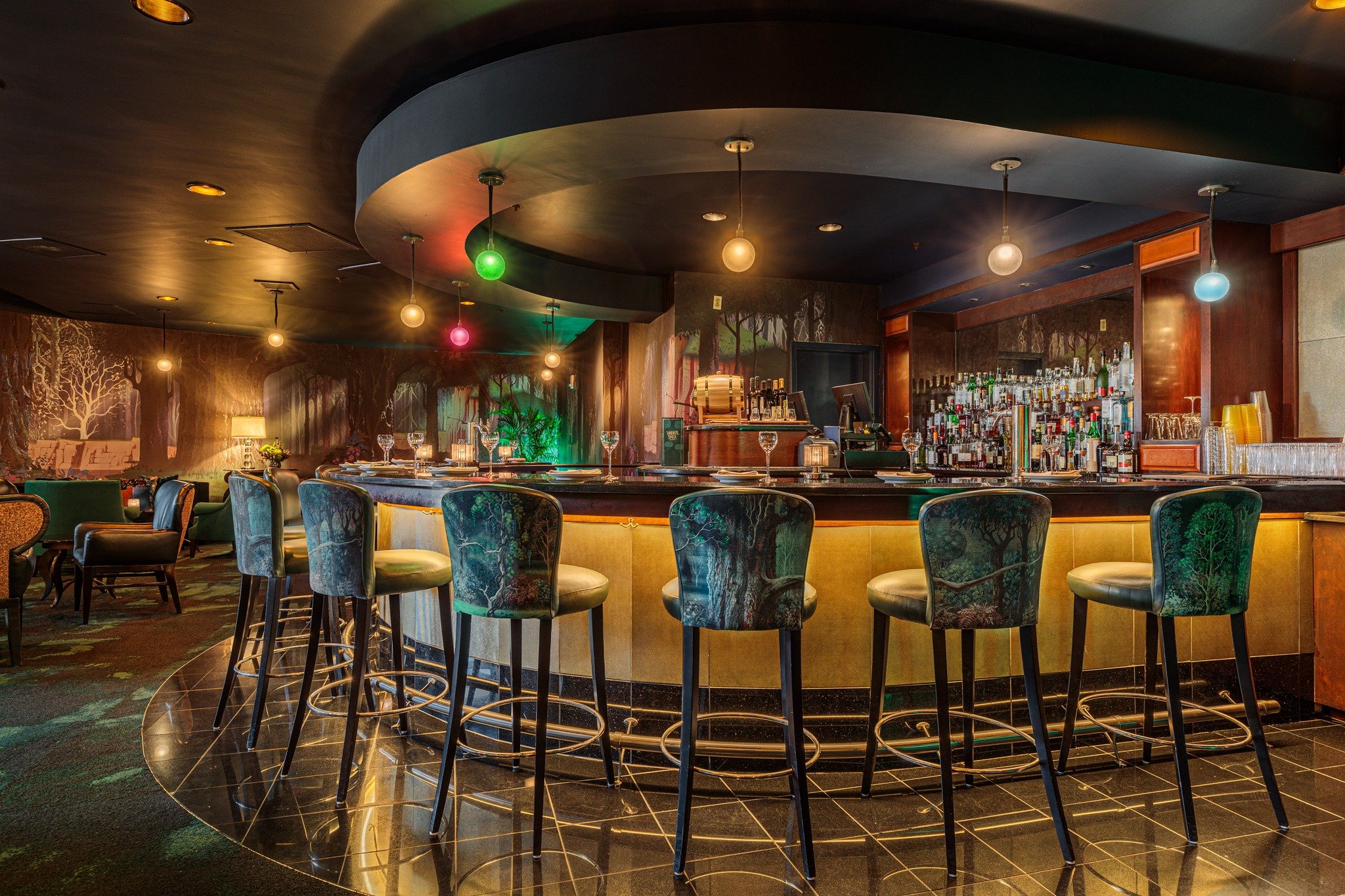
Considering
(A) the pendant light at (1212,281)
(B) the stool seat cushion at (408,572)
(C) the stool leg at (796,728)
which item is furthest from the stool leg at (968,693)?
(A) the pendant light at (1212,281)

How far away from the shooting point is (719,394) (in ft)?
25.4

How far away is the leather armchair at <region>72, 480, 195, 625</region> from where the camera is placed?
558cm

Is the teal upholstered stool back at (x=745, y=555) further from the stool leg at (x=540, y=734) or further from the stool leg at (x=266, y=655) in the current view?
the stool leg at (x=266, y=655)

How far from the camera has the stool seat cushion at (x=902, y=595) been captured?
2389 millimetres

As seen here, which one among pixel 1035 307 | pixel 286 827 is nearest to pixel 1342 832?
pixel 286 827

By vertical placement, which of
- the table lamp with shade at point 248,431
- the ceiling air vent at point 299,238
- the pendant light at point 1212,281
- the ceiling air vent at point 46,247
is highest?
the ceiling air vent at point 299,238

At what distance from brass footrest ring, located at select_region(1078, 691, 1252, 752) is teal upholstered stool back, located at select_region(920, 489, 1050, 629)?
85cm

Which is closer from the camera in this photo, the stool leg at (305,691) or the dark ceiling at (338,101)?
the stool leg at (305,691)

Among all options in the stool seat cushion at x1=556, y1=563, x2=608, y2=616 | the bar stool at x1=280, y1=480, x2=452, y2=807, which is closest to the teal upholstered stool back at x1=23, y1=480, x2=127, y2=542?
the bar stool at x1=280, y1=480, x2=452, y2=807

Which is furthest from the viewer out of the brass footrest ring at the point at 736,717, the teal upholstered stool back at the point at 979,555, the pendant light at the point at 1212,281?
the pendant light at the point at 1212,281

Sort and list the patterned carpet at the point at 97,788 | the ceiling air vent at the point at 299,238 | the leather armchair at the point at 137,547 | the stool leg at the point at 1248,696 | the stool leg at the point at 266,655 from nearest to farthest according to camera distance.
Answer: the patterned carpet at the point at 97,788
the stool leg at the point at 1248,696
the stool leg at the point at 266,655
the leather armchair at the point at 137,547
the ceiling air vent at the point at 299,238

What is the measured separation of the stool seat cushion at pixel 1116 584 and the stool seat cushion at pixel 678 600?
1.11 metres

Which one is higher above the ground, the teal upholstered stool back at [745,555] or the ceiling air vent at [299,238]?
the ceiling air vent at [299,238]

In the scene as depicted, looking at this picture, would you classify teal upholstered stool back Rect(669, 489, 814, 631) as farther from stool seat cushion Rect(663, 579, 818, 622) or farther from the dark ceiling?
the dark ceiling
